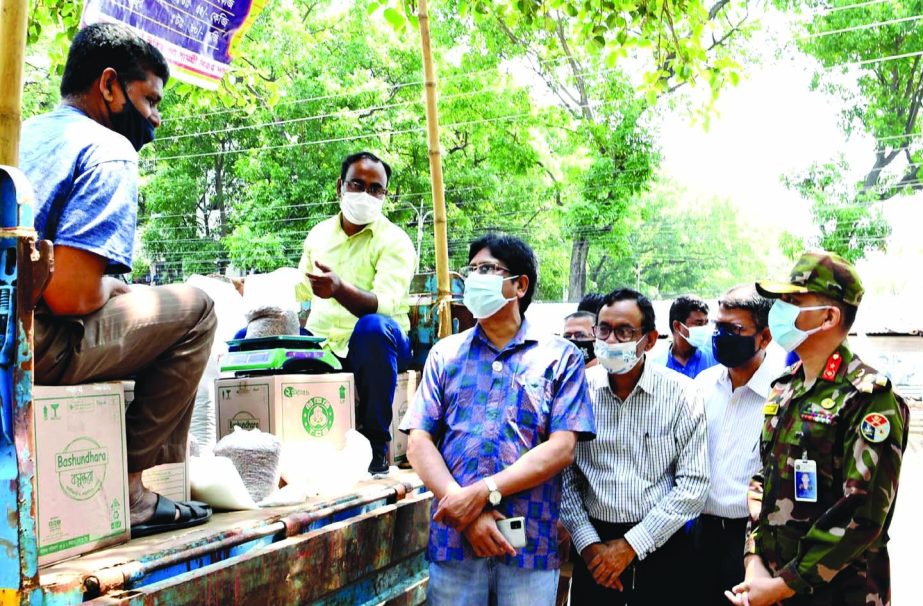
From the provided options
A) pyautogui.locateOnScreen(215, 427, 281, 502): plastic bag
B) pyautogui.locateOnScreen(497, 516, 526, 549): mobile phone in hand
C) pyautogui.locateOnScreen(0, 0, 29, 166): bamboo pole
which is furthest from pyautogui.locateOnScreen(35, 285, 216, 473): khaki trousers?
pyautogui.locateOnScreen(497, 516, 526, 549): mobile phone in hand

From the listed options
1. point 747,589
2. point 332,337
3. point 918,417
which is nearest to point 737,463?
point 747,589

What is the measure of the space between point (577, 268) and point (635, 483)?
68.1 ft

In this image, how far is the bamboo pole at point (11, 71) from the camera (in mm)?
1940

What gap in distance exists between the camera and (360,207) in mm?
4094

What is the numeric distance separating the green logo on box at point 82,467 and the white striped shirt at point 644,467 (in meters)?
1.56

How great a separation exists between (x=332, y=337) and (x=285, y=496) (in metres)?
1.41

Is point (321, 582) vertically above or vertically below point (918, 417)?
above

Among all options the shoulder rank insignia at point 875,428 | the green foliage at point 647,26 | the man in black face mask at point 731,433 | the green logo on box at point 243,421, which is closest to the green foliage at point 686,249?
the green foliage at point 647,26

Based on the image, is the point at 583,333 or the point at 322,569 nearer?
the point at 322,569

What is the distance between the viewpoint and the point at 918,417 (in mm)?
17484

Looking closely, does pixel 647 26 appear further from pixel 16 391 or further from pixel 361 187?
pixel 16 391

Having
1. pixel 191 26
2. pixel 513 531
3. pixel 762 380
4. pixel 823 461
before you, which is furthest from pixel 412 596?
pixel 191 26

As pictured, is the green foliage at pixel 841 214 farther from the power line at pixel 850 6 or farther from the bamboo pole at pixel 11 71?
the bamboo pole at pixel 11 71

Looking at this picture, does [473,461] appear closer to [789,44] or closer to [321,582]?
[321,582]
